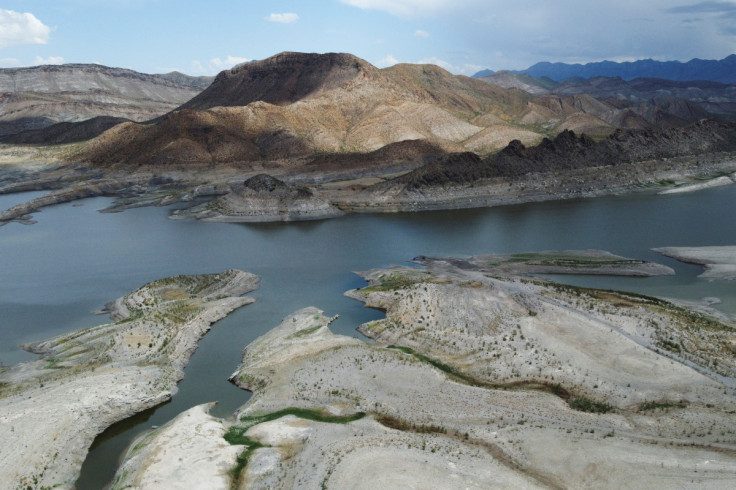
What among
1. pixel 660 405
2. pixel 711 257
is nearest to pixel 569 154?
pixel 711 257

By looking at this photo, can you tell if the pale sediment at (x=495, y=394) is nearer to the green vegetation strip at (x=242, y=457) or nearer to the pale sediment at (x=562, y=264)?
the green vegetation strip at (x=242, y=457)

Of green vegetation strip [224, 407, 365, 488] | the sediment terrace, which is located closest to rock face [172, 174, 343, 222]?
the sediment terrace

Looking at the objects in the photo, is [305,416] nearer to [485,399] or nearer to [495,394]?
[485,399]

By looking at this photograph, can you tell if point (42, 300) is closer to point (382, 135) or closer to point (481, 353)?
point (481, 353)

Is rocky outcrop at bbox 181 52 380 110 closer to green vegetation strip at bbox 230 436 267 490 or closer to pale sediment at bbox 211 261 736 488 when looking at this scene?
pale sediment at bbox 211 261 736 488

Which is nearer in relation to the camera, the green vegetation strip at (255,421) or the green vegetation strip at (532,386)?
the green vegetation strip at (255,421)

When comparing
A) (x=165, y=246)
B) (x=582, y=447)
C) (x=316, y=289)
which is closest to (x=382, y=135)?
(x=165, y=246)

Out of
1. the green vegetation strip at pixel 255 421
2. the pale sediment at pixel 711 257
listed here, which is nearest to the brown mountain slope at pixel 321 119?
the pale sediment at pixel 711 257
